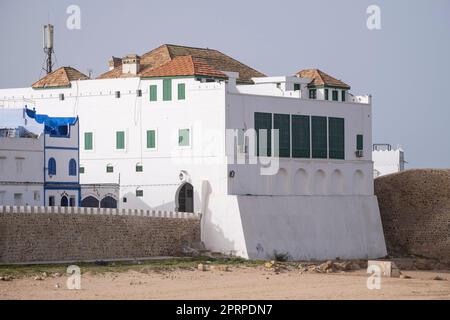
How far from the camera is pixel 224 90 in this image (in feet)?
235

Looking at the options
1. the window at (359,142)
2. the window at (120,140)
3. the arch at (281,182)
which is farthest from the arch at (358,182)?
the window at (120,140)

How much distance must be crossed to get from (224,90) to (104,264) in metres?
11.2

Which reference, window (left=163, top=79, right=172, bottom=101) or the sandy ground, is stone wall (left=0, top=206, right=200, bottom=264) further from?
window (left=163, top=79, right=172, bottom=101)

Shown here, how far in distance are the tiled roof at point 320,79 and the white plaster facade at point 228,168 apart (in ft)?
2.60

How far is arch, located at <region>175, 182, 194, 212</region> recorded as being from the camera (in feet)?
241

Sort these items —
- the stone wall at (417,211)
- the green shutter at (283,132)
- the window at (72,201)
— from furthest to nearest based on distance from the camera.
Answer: the stone wall at (417,211)
the green shutter at (283,132)
the window at (72,201)

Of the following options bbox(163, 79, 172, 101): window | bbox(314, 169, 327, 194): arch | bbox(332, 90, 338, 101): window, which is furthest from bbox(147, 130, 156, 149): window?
bbox(332, 90, 338, 101): window

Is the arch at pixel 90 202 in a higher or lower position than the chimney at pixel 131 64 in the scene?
Result: lower

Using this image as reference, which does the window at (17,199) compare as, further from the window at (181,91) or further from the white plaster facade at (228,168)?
the window at (181,91)

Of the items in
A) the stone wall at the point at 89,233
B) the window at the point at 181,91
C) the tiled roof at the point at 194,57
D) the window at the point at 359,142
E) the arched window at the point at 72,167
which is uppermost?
the tiled roof at the point at 194,57

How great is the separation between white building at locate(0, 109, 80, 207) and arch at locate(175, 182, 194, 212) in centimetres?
463

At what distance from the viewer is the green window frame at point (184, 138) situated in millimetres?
73000
